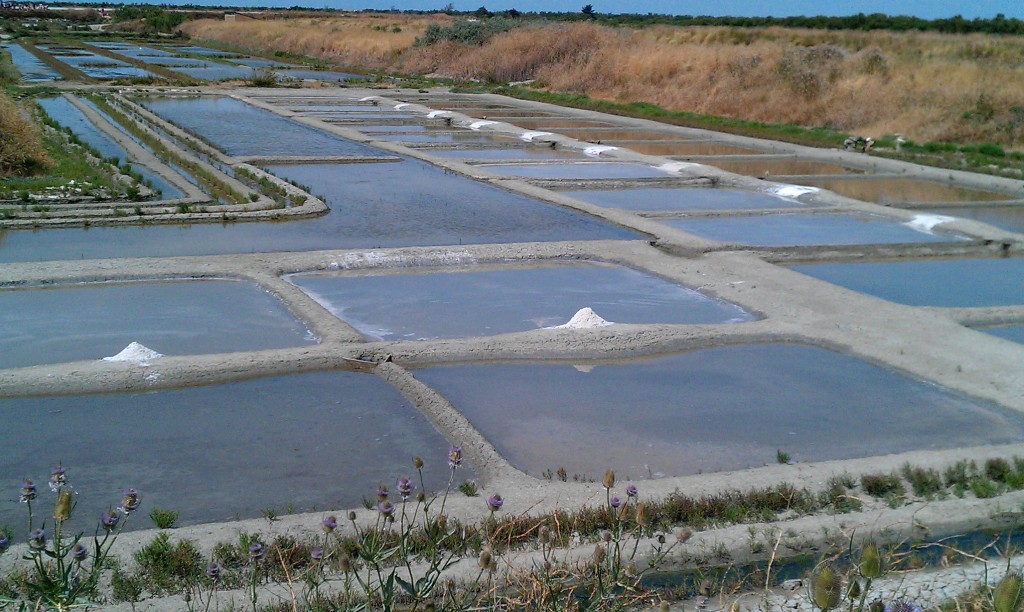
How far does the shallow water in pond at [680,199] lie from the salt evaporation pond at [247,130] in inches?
161

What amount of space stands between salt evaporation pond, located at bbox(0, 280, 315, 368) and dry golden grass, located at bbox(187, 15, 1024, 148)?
49.2 ft

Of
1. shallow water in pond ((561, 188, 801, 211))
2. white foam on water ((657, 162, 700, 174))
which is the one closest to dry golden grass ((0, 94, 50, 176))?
shallow water in pond ((561, 188, 801, 211))

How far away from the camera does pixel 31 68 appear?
28.4 meters

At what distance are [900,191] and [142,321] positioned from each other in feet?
33.6

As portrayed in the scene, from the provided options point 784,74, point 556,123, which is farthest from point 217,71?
point 784,74

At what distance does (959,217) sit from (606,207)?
13.7 ft

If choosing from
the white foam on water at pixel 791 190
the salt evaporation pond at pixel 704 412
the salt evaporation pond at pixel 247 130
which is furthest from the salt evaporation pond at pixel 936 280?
the salt evaporation pond at pixel 247 130

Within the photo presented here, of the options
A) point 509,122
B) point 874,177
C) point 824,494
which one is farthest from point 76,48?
point 824,494

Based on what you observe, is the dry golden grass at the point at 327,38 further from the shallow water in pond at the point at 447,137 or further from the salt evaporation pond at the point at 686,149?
the salt evaporation pond at the point at 686,149

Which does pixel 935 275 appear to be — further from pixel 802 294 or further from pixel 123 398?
pixel 123 398

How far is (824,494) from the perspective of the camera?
417 centimetres

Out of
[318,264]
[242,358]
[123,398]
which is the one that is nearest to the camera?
[123,398]

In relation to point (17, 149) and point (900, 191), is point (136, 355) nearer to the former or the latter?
point (17, 149)

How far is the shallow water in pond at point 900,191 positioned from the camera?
41.2ft
